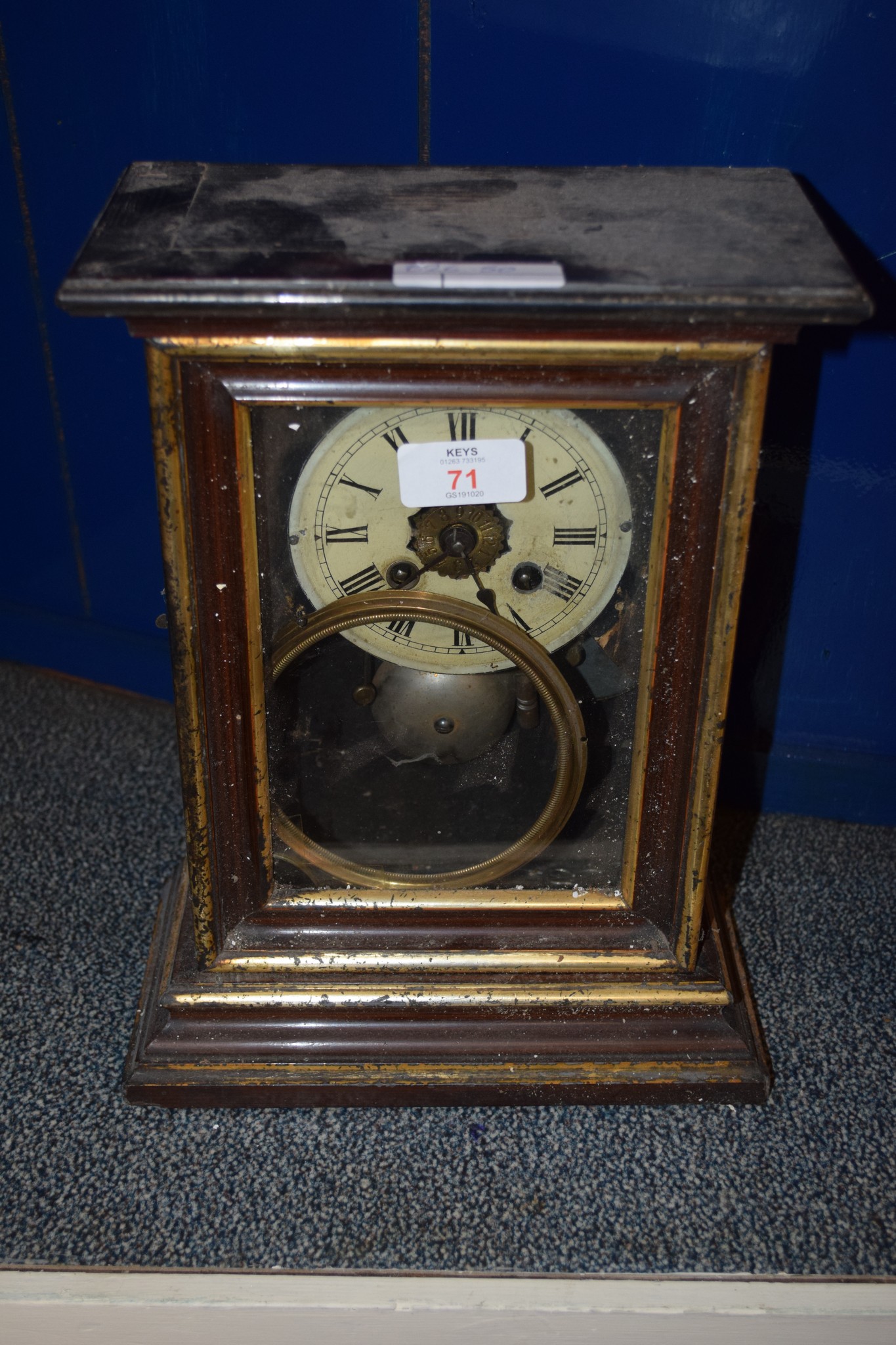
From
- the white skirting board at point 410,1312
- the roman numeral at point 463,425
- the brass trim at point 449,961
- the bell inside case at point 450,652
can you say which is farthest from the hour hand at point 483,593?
the white skirting board at point 410,1312

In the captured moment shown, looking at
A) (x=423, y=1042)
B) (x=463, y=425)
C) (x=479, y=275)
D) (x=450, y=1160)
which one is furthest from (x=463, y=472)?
(x=450, y=1160)

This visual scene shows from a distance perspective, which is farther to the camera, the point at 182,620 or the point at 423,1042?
the point at 423,1042

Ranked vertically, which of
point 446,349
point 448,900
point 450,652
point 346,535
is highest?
point 446,349

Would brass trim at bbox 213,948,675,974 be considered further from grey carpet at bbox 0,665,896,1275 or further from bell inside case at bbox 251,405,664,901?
grey carpet at bbox 0,665,896,1275

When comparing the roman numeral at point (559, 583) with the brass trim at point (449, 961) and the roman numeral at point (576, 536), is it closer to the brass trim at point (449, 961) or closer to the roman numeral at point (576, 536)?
the roman numeral at point (576, 536)

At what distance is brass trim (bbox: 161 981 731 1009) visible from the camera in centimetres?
118

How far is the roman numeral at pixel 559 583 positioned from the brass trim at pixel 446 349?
20cm

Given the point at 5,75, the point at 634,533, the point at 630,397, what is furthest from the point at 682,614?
the point at 5,75

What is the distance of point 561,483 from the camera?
995 mm

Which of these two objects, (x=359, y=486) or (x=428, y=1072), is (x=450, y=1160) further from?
(x=359, y=486)

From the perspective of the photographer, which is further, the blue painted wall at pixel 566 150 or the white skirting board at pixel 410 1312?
the blue painted wall at pixel 566 150

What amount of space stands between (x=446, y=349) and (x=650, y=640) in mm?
308

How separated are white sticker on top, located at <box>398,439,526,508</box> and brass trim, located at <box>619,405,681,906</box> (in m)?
0.11

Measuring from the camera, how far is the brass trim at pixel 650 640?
3.12ft
